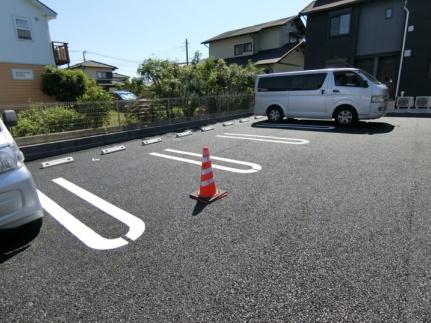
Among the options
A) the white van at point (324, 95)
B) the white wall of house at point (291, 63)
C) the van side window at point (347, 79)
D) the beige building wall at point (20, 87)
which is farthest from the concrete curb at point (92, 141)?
the white wall of house at point (291, 63)

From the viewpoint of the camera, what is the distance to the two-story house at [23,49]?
11938 mm

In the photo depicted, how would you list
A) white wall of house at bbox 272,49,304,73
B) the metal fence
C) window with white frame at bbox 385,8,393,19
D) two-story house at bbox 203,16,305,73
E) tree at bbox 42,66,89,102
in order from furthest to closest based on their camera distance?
Answer: two-story house at bbox 203,16,305,73, white wall of house at bbox 272,49,304,73, window with white frame at bbox 385,8,393,19, tree at bbox 42,66,89,102, the metal fence

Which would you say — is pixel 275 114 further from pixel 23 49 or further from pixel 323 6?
pixel 23 49

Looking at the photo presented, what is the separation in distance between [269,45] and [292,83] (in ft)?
44.7

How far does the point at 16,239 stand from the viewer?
262 centimetres

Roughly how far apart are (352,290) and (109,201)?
2953mm

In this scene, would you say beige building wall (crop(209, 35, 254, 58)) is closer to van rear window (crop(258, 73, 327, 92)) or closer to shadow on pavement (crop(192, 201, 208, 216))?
van rear window (crop(258, 73, 327, 92))

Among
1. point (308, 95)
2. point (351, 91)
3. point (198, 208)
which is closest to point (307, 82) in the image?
point (308, 95)

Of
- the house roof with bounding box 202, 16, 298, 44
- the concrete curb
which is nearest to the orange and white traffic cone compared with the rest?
the concrete curb

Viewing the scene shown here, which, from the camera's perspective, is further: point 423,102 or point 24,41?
point 24,41

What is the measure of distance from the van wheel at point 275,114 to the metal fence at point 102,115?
8.85 ft

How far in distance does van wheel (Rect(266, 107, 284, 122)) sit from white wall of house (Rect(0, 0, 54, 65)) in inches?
466

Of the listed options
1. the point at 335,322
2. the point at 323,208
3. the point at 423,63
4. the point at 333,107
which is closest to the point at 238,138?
the point at 333,107

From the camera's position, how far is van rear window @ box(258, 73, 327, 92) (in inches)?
341
